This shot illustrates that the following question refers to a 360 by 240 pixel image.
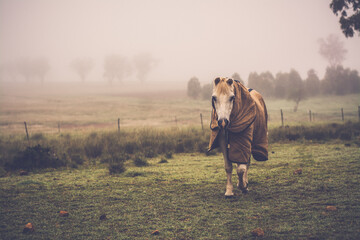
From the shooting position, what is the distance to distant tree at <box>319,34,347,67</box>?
89000 millimetres

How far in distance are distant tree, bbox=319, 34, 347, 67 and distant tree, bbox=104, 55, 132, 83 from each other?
82.9 metres

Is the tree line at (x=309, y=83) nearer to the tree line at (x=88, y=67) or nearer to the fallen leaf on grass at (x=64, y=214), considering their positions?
the fallen leaf on grass at (x=64, y=214)

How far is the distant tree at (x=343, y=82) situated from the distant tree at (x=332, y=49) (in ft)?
98.2

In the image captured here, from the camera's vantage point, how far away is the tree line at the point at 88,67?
12950cm

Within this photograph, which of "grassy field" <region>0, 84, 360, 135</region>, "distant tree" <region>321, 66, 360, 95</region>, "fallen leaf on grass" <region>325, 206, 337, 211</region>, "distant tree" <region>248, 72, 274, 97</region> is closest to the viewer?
"fallen leaf on grass" <region>325, 206, 337, 211</region>

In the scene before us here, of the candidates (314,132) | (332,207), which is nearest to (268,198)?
(332,207)

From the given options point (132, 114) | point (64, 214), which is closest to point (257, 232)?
point (64, 214)

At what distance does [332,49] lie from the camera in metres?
89.2

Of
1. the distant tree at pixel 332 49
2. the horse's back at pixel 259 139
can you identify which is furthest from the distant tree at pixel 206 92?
the horse's back at pixel 259 139

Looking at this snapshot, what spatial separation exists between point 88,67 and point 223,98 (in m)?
148

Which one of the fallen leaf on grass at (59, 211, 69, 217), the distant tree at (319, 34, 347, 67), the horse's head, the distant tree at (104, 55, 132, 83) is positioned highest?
the distant tree at (104, 55, 132, 83)

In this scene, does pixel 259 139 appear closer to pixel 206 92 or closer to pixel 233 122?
pixel 233 122

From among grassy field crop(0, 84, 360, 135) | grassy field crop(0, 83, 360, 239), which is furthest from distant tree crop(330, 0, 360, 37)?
grassy field crop(0, 83, 360, 239)

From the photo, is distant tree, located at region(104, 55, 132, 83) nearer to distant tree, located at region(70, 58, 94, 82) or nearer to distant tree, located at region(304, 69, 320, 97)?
distant tree, located at region(70, 58, 94, 82)
